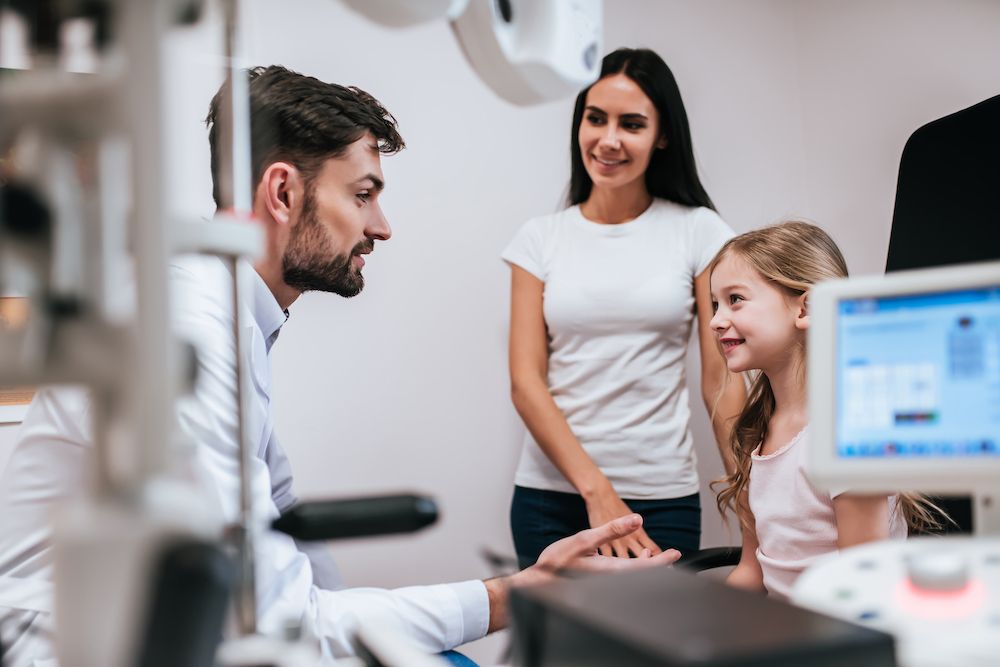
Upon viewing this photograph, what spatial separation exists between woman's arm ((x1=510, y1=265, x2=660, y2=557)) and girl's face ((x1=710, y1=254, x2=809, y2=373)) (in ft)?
1.34

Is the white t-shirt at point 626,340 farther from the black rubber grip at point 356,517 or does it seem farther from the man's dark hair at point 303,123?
the black rubber grip at point 356,517

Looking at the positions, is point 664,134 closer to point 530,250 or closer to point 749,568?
point 530,250

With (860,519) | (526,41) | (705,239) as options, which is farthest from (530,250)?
(526,41)

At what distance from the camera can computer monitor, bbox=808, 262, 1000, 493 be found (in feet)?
2.31

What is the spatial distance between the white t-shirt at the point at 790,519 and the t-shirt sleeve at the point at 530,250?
708 millimetres

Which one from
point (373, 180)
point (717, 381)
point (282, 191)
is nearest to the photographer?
point (282, 191)

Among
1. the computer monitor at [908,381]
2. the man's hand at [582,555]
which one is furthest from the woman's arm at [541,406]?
the computer monitor at [908,381]

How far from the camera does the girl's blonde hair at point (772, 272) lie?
1.57 meters

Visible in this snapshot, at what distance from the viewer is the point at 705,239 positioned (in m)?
1.96

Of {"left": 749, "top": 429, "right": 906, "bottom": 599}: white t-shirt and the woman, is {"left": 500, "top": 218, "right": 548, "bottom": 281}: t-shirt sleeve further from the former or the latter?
{"left": 749, "top": 429, "right": 906, "bottom": 599}: white t-shirt

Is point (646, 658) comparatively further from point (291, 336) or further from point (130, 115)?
point (291, 336)

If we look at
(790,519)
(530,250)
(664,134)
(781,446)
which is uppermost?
(664,134)

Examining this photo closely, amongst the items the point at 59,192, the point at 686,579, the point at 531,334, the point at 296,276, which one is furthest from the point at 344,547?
the point at 59,192

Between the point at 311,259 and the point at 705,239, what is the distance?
0.93 m
